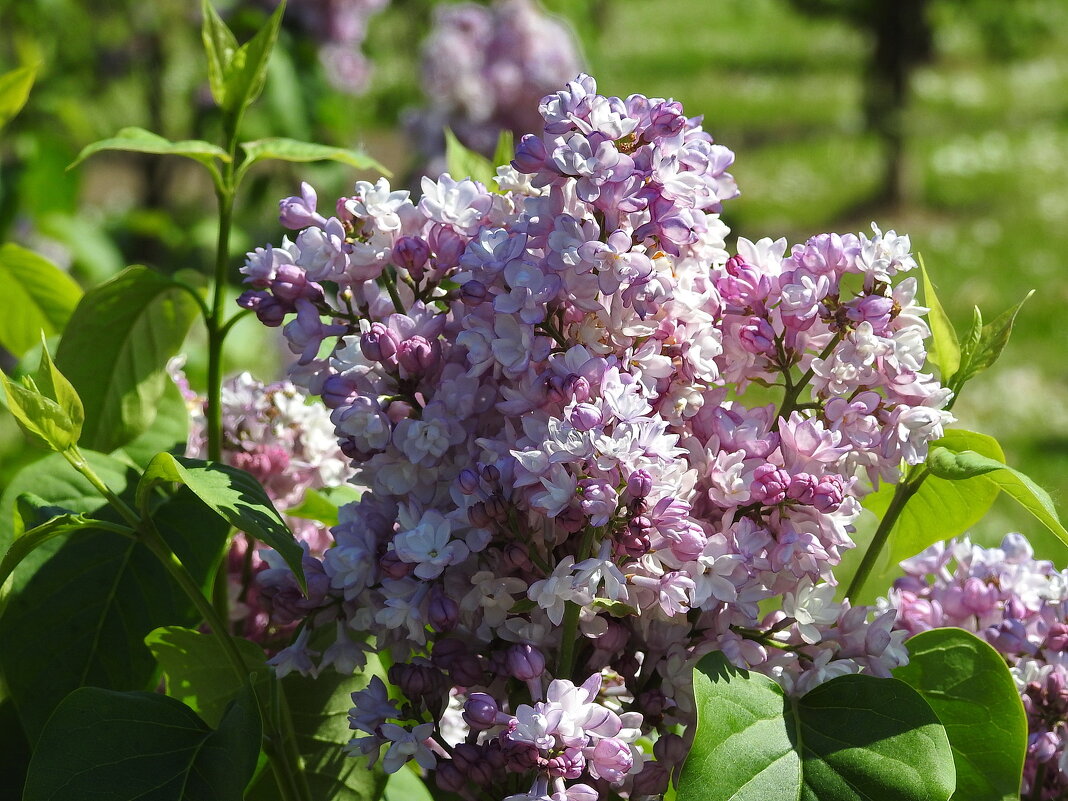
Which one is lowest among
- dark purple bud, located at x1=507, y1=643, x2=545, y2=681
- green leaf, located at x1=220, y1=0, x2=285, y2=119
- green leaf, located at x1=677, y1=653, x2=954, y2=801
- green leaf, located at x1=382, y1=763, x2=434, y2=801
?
green leaf, located at x1=382, y1=763, x2=434, y2=801

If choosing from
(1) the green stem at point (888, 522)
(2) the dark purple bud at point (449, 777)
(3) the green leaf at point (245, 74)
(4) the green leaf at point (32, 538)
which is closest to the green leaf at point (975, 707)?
(1) the green stem at point (888, 522)

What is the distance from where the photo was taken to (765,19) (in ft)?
43.4

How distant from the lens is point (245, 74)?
923mm

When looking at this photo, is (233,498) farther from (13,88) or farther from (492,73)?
(492,73)

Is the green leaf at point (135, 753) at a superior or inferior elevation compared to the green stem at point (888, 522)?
inferior

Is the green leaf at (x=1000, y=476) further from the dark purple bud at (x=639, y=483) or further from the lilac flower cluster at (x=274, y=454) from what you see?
the lilac flower cluster at (x=274, y=454)

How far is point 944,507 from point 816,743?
0.20 metres

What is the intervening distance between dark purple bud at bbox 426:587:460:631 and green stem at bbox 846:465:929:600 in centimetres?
24

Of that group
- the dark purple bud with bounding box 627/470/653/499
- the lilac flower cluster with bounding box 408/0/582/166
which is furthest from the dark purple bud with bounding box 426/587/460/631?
the lilac flower cluster with bounding box 408/0/582/166

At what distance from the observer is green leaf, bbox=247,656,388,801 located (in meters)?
0.81

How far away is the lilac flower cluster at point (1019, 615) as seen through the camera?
2.65 ft

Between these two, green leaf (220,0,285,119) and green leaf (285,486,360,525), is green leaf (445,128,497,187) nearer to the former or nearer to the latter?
green leaf (220,0,285,119)

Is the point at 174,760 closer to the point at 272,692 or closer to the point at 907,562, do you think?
the point at 272,692

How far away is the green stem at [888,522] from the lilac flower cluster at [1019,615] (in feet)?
0.30
